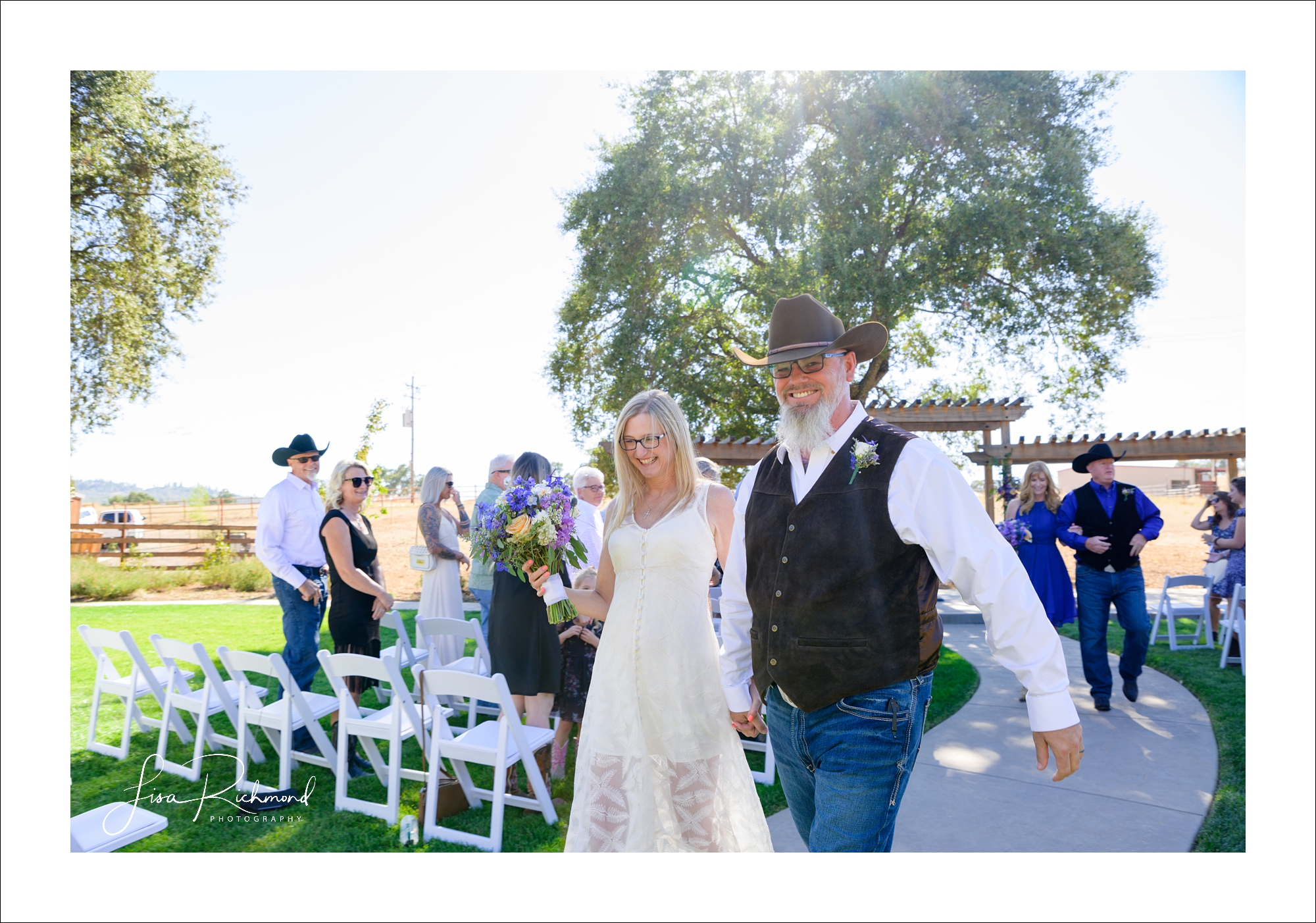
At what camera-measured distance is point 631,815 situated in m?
2.91

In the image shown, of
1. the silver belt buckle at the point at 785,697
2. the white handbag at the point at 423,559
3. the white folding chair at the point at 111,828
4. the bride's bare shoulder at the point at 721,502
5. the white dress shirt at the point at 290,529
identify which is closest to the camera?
the silver belt buckle at the point at 785,697

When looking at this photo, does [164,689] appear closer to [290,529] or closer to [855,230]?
[290,529]

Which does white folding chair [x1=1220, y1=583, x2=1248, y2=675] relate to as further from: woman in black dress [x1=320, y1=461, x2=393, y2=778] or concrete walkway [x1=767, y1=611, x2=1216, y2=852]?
woman in black dress [x1=320, y1=461, x2=393, y2=778]

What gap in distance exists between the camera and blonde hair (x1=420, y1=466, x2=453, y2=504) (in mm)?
5859

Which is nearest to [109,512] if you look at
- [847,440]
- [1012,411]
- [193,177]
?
[193,177]

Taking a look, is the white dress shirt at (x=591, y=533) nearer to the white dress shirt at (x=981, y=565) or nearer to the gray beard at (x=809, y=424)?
the gray beard at (x=809, y=424)

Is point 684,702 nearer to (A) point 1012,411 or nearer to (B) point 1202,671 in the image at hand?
(B) point 1202,671

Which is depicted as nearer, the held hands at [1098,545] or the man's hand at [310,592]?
the man's hand at [310,592]

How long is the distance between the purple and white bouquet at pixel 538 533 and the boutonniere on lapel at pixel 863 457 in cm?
139

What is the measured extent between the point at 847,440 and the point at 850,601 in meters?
0.51

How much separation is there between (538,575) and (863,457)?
1583 mm

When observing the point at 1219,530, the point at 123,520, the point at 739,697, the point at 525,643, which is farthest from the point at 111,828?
the point at 123,520

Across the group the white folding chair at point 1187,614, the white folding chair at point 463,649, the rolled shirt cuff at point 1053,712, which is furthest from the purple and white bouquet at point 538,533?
the white folding chair at point 1187,614

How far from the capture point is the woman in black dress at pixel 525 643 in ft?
14.3
